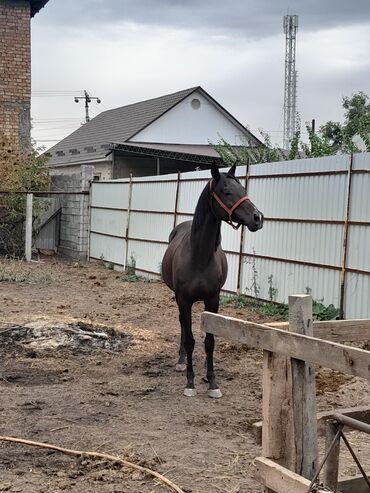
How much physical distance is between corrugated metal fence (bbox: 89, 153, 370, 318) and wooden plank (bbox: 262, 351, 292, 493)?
5959 millimetres

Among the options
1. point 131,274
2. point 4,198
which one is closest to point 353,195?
point 131,274

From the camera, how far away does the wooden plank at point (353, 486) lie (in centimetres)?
309

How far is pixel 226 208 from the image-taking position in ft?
20.3

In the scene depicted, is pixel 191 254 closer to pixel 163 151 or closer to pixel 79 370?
pixel 79 370

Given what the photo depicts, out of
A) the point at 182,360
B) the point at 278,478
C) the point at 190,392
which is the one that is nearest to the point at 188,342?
the point at 190,392

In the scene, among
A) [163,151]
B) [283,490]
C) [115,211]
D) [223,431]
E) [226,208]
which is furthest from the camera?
[163,151]

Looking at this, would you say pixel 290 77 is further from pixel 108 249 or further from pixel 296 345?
pixel 296 345

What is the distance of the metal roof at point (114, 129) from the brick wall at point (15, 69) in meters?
7.00

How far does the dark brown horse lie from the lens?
6.21 meters

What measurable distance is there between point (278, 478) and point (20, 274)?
12524 millimetres

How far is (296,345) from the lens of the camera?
9.64 ft

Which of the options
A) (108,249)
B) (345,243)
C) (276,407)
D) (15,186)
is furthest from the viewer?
(15,186)

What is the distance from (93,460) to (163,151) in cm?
1857

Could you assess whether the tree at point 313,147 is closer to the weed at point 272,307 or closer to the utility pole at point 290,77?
the weed at point 272,307
